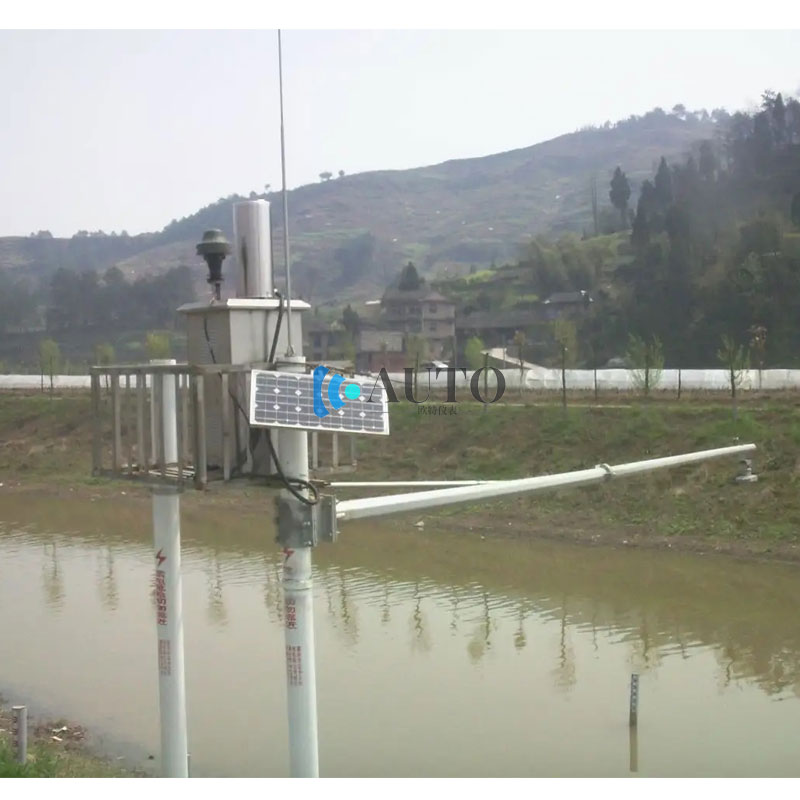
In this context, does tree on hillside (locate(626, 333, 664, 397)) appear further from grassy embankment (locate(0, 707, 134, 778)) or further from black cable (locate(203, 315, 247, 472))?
black cable (locate(203, 315, 247, 472))

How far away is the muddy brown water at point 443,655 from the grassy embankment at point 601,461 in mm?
1114

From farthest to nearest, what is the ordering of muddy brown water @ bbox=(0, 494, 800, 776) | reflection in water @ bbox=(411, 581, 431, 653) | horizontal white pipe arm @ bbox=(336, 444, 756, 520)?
1. reflection in water @ bbox=(411, 581, 431, 653)
2. muddy brown water @ bbox=(0, 494, 800, 776)
3. horizontal white pipe arm @ bbox=(336, 444, 756, 520)

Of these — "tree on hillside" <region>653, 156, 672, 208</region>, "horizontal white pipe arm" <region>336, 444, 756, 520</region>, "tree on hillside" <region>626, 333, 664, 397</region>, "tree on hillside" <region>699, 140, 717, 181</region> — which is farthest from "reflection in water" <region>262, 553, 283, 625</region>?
"tree on hillside" <region>699, 140, 717, 181</region>

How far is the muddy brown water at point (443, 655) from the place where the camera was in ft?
28.1

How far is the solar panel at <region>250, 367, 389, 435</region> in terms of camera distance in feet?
15.2

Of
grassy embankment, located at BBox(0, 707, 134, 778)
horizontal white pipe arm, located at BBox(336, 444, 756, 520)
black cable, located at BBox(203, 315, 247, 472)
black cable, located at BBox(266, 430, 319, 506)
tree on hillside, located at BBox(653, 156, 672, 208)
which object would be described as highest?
tree on hillside, located at BBox(653, 156, 672, 208)

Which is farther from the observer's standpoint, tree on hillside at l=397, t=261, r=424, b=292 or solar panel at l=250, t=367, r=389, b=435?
tree on hillside at l=397, t=261, r=424, b=292

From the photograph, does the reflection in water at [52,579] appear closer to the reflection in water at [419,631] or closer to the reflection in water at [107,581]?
the reflection in water at [107,581]

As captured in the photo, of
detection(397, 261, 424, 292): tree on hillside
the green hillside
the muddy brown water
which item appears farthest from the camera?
the green hillside

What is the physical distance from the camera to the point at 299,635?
4.91 meters

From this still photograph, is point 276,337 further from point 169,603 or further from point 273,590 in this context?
point 273,590

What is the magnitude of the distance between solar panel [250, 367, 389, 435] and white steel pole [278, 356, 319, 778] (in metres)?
0.20

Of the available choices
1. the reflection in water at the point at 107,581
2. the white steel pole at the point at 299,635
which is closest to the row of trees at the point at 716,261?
the reflection in water at the point at 107,581

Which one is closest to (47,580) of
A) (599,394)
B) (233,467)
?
(233,467)
